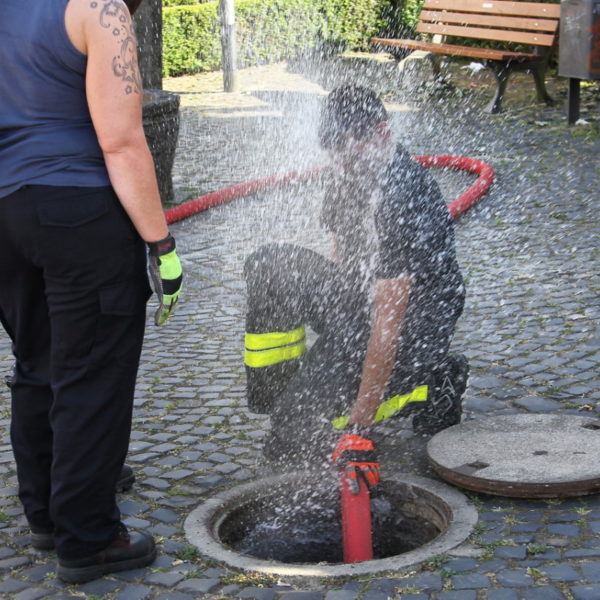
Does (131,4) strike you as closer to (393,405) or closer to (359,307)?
(359,307)

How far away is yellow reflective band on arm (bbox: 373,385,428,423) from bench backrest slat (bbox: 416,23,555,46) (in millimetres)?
8841

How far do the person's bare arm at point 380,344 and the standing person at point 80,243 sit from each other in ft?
2.77

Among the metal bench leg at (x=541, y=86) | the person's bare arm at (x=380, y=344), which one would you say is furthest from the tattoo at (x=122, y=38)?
the metal bench leg at (x=541, y=86)

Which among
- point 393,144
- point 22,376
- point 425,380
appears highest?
point 393,144

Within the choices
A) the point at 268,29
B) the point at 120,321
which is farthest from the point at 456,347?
the point at 268,29

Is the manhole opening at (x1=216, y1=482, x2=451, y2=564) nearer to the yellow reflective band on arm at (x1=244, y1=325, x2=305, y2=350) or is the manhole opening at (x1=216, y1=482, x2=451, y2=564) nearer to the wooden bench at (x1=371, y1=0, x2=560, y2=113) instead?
the yellow reflective band on arm at (x1=244, y1=325, x2=305, y2=350)

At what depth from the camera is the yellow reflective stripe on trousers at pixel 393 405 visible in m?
4.22

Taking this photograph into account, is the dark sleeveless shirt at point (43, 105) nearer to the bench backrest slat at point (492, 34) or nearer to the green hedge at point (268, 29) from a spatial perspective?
the bench backrest slat at point (492, 34)

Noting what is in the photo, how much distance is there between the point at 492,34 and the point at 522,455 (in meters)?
10.1

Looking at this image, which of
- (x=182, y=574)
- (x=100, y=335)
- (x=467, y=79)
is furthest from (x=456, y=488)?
(x=467, y=79)

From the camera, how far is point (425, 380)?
438cm

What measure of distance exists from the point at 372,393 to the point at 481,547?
0.73 metres

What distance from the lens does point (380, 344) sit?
392cm

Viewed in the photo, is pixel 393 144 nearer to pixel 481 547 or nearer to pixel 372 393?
pixel 372 393
